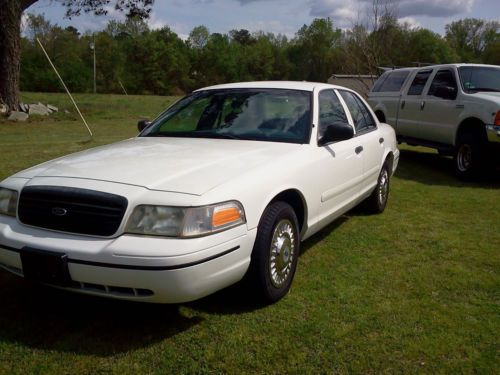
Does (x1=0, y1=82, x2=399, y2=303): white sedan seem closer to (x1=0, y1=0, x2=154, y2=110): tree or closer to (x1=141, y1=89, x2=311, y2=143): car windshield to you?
(x1=141, y1=89, x2=311, y2=143): car windshield

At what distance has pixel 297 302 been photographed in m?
3.48

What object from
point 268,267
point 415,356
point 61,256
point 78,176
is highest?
point 78,176

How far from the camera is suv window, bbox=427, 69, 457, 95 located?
8680mm

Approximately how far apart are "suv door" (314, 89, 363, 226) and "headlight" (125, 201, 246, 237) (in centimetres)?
136

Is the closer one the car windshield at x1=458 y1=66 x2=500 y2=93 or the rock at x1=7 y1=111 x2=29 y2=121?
the car windshield at x1=458 y1=66 x2=500 y2=93

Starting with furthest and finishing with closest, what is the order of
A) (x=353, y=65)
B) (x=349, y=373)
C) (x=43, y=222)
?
(x=353, y=65) < (x=43, y=222) < (x=349, y=373)

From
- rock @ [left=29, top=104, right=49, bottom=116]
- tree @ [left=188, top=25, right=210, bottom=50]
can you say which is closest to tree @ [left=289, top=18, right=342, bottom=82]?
tree @ [left=188, top=25, right=210, bottom=50]

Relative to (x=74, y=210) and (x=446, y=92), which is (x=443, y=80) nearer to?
(x=446, y=92)

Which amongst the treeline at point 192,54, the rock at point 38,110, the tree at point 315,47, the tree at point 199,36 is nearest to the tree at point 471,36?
the treeline at point 192,54

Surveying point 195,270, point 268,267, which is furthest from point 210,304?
point 195,270

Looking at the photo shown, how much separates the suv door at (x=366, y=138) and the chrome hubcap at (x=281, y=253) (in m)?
1.65

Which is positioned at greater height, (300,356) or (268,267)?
(268,267)

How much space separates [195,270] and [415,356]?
4.33 feet

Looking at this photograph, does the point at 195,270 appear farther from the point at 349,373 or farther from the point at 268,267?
the point at 349,373
